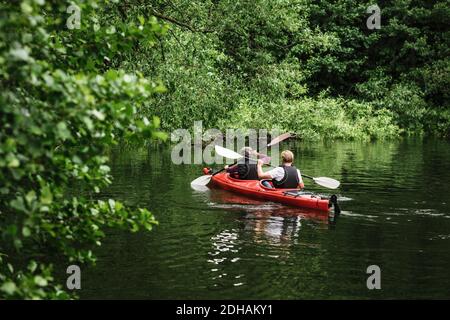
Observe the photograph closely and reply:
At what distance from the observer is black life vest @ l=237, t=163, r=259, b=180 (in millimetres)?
15272

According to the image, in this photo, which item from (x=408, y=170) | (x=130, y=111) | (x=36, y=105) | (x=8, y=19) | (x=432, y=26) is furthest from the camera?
(x=432, y=26)

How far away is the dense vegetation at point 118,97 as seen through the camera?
3.84 metres

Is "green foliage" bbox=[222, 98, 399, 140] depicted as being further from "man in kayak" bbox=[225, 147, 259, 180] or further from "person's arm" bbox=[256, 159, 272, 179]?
"person's arm" bbox=[256, 159, 272, 179]

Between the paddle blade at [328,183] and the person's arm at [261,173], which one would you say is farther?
the person's arm at [261,173]

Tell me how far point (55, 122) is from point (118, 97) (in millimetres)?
449

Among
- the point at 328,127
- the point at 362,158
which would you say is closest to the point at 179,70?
the point at 362,158

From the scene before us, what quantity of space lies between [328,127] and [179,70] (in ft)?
66.6

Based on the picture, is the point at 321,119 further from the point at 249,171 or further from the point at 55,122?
the point at 55,122

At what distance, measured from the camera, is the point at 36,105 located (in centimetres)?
399

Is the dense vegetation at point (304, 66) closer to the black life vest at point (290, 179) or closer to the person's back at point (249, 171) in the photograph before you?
the person's back at point (249, 171)

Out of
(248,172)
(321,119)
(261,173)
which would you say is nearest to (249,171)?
(248,172)

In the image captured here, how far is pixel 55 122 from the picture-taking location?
12.8 ft

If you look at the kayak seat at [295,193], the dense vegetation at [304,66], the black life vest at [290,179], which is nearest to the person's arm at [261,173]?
the black life vest at [290,179]

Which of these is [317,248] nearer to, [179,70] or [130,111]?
[179,70]
